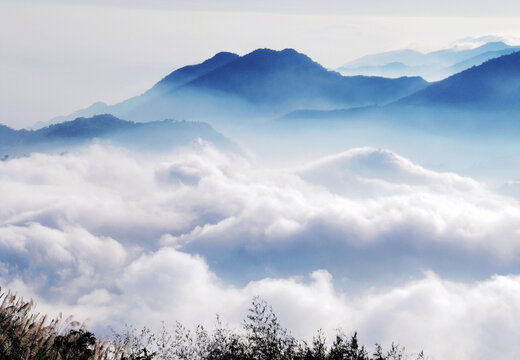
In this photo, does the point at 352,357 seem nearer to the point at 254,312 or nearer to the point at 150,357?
the point at 254,312

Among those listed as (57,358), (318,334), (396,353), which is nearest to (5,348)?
(57,358)

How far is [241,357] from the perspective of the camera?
30.5m

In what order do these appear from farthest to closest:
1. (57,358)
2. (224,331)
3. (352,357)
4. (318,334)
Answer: (224,331), (318,334), (352,357), (57,358)

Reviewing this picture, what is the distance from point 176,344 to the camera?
127 ft

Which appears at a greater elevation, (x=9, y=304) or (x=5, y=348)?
(x=9, y=304)

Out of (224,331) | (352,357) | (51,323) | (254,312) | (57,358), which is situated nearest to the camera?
(57,358)

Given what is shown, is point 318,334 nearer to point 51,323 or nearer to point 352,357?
point 352,357

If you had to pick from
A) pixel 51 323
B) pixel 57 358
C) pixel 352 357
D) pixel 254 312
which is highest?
pixel 254 312

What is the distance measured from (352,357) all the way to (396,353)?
15.0 ft

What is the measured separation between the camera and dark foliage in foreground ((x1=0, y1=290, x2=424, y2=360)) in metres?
20.0

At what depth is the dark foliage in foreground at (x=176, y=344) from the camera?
20.0 meters

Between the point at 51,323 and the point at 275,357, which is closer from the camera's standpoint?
the point at 51,323

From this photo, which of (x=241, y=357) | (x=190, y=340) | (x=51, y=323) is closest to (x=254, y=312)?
(x=241, y=357)

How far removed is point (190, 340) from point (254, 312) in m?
6.97
